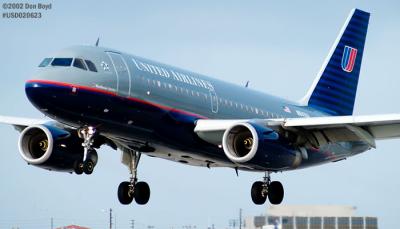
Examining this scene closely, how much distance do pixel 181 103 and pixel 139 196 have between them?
6622 millimetres

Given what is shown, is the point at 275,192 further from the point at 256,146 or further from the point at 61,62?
the point at 61,62

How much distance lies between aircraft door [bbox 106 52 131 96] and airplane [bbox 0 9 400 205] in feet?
0.13

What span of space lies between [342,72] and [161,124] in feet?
60.1

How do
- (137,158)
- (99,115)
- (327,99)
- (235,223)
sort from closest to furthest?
(99,115) < (137,158) < (327,99) < (235,223)

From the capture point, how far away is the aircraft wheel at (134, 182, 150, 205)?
48.7 metres

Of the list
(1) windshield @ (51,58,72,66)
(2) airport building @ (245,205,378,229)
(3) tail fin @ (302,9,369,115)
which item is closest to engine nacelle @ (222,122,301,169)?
(1) windshield @ (51,58,72,66)

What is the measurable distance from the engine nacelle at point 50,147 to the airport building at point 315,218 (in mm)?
15125

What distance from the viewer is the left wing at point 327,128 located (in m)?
44.3

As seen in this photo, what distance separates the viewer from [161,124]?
142ft

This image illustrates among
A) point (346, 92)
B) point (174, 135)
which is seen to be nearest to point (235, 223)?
point (346, 92)

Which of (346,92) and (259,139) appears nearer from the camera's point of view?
(259,139)

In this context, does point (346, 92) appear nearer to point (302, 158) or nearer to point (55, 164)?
point (302, 158)

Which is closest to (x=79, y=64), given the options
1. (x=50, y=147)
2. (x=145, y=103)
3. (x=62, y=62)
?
(x=62, y=62)

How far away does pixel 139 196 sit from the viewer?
1919 inches
